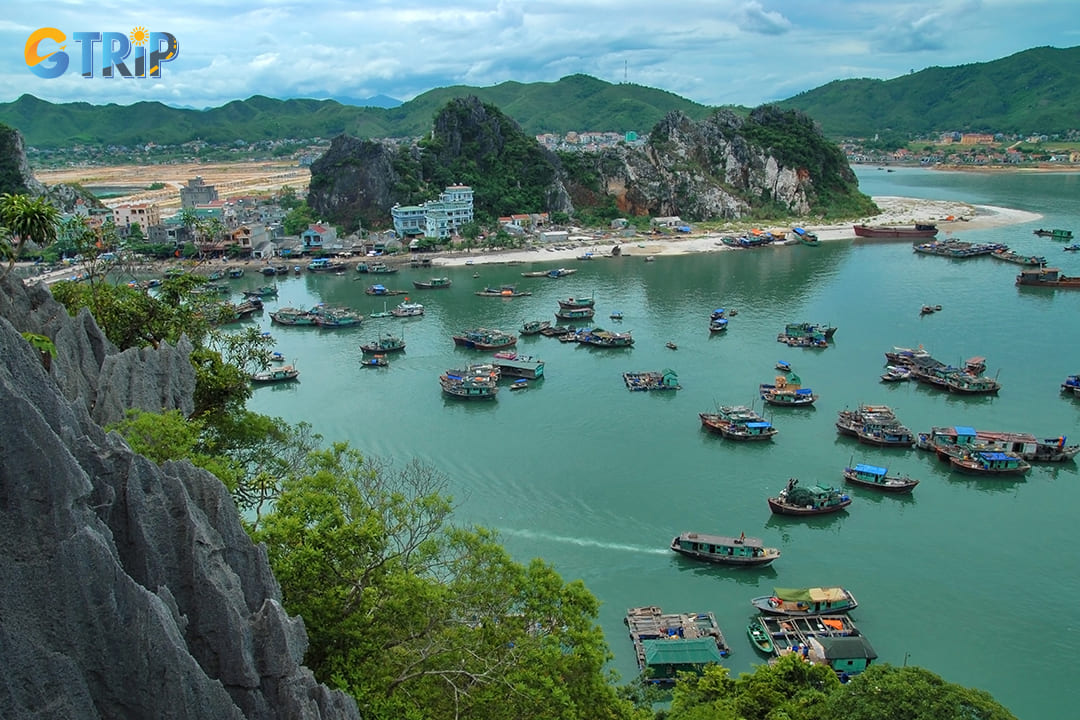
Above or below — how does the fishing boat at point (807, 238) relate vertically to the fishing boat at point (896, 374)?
above

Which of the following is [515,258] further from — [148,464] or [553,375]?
[148,464]

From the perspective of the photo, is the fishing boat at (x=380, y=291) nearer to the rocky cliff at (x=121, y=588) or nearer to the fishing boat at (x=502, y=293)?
the fishing boat at (x=502, y=293)

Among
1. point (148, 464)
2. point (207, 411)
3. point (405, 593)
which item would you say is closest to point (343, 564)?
point (405, 593)

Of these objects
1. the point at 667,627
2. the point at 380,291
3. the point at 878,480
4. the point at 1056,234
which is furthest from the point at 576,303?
the point at 1056,234

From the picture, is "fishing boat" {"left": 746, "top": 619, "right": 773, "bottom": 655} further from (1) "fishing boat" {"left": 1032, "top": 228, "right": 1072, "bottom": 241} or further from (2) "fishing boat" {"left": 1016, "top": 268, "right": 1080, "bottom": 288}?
(1) "fishing boat" {"left": 1032, "top": 228, "right": 1072, "bottom": 241}

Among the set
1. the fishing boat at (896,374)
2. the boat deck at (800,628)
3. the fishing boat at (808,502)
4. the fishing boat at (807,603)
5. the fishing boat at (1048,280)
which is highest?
the fishing boat at (1048,280)

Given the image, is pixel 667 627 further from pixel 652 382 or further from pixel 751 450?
pixel 652 382

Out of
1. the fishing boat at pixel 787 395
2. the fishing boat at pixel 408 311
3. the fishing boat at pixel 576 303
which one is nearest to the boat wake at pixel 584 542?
the fishing boat at pixel 787 395
